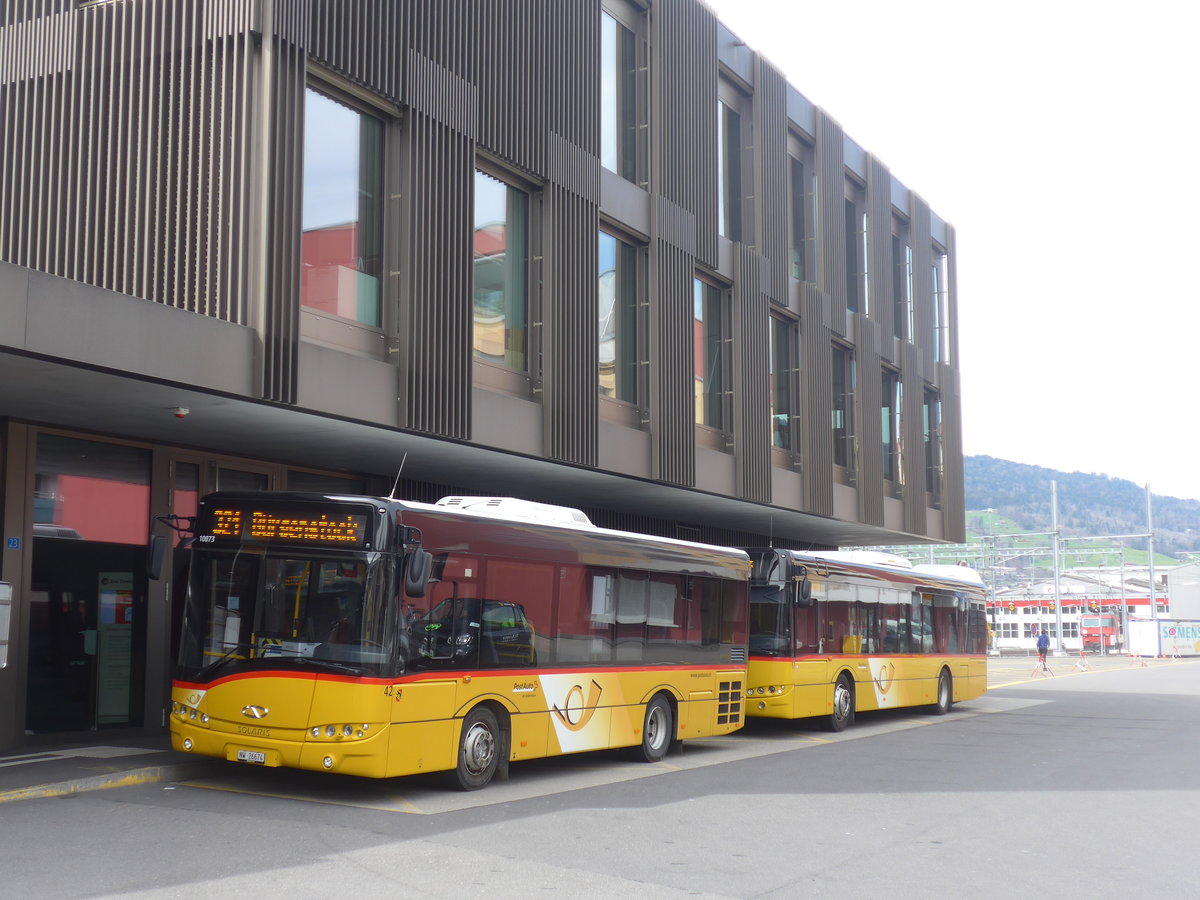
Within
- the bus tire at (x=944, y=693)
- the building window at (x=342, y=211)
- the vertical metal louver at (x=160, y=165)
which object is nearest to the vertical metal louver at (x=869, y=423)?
the bus tire at (x=944, y=693)

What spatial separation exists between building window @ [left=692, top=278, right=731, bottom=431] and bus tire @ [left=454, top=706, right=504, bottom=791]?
40.5 feet

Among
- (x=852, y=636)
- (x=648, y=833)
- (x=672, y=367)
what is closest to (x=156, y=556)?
(x=648, y=833)

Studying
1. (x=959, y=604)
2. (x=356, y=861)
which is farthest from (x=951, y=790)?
(x=959, y=604)

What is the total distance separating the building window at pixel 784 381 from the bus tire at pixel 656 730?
1218 cm

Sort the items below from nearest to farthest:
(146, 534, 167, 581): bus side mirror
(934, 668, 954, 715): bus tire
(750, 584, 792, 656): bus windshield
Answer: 1. (146, 534, 167, 581): bus side mirror
2. (750, 584, 792, 656): bus windshield
3. (934, 668, 954, 715): bus tire

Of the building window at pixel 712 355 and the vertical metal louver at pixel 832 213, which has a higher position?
the vertical metal louver at pixel 832 213

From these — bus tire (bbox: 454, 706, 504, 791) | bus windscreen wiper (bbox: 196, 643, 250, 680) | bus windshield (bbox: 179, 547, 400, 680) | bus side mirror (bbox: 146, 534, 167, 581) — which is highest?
bus side mirror (bbox: 146, 534, 167, 581)

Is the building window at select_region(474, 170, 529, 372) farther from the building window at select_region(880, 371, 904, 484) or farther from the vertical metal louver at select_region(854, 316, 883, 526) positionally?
the building window at select_region(880, 371, 904, 484)

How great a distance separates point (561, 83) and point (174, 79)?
6944 mm

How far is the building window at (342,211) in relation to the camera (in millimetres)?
15359

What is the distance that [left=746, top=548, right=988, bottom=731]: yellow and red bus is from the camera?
19.4m

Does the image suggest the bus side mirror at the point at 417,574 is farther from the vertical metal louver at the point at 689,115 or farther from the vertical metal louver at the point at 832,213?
the vertical metal louver at the point at 832,213

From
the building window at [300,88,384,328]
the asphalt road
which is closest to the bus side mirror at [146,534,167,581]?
the asphalt road

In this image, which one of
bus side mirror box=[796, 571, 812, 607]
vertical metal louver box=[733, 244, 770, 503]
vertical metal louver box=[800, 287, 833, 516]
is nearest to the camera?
bus side mirror box=[796, 571, 812, 607]
